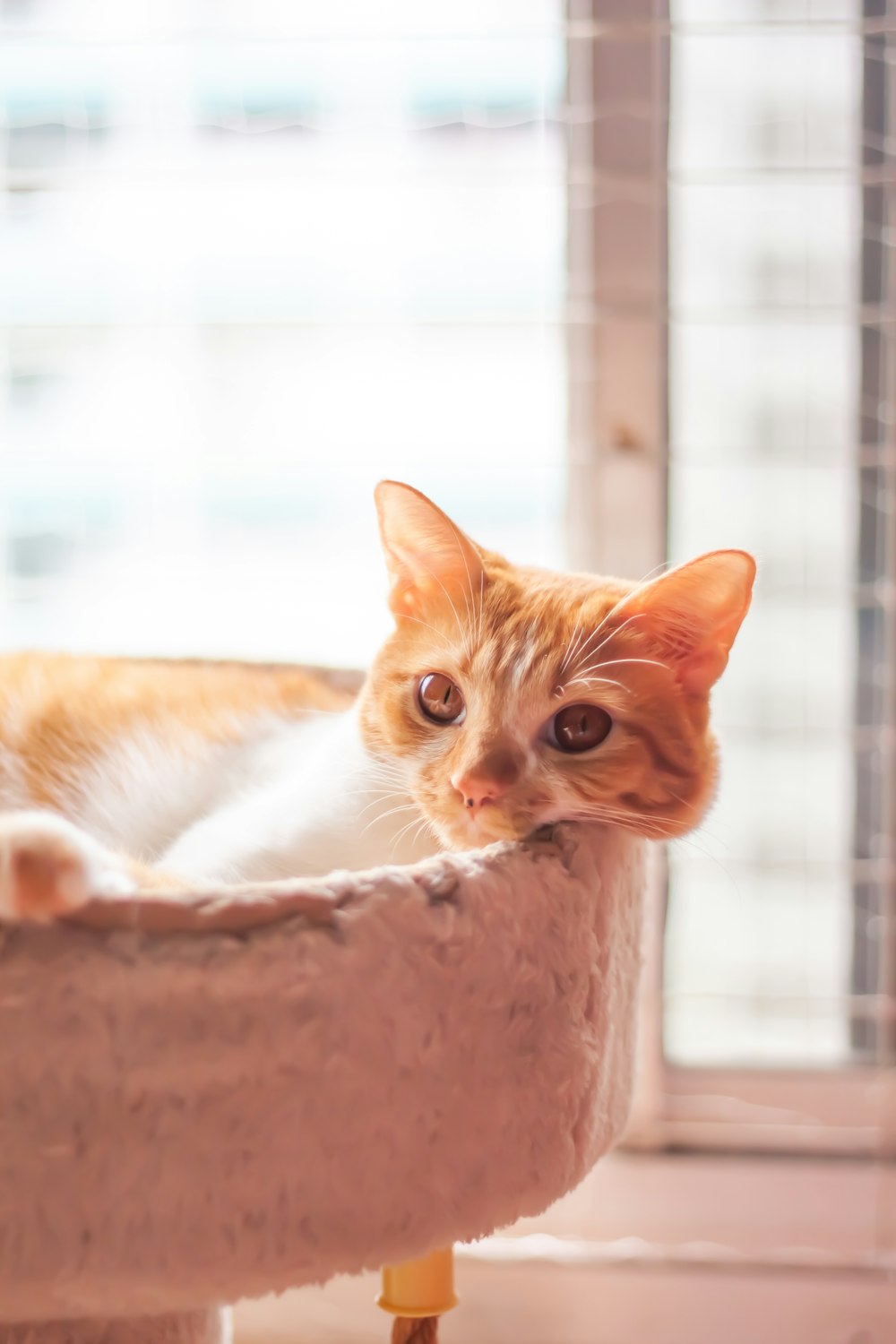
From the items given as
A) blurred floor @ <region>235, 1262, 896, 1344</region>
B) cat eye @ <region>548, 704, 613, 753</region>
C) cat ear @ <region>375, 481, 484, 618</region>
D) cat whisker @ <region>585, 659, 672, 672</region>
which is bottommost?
blurred floor @ <region>235, 1262, 896, 1344</region>

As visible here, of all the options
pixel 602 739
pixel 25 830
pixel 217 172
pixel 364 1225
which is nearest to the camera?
pixel 25 830

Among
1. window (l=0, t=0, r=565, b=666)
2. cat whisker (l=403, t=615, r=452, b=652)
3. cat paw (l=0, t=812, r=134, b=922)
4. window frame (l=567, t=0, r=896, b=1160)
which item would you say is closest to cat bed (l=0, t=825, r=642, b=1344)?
cat paw (l=0, t=812, r=134, b=922)

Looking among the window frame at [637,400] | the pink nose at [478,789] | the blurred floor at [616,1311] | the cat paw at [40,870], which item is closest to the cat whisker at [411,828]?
the pink nose at [478,789]

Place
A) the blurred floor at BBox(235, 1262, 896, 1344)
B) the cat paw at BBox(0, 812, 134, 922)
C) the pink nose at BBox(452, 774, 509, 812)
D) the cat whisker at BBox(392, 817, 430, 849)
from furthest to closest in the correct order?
the blurred floor at BBox(235, 1262, 896, 1344)
the cat whisker at BBox(392, 817, 430, 849)
the pink nose at BBox(452, 774, 509, 812)
the cat paw at BBox(0, 812, 134, 922)

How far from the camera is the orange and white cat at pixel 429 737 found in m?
0.86

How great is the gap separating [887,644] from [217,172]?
1011 mm

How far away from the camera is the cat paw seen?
0.57 m

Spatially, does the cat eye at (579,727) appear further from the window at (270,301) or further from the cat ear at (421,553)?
the window at (270,301)

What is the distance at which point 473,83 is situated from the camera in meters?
1.48

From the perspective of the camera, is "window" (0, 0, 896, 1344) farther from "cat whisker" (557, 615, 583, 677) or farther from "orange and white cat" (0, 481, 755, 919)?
"cat whisker" (557, 615, 583, 677)

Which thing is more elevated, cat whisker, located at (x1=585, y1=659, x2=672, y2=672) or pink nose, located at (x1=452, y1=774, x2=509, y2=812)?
cat whisker, located at (x1=585, y1=659, x2=672, y2=672)

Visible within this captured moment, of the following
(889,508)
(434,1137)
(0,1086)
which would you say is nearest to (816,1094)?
(889,508)

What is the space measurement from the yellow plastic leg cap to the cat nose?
34 centimetres

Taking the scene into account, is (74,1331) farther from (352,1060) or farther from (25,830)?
(25,830)
